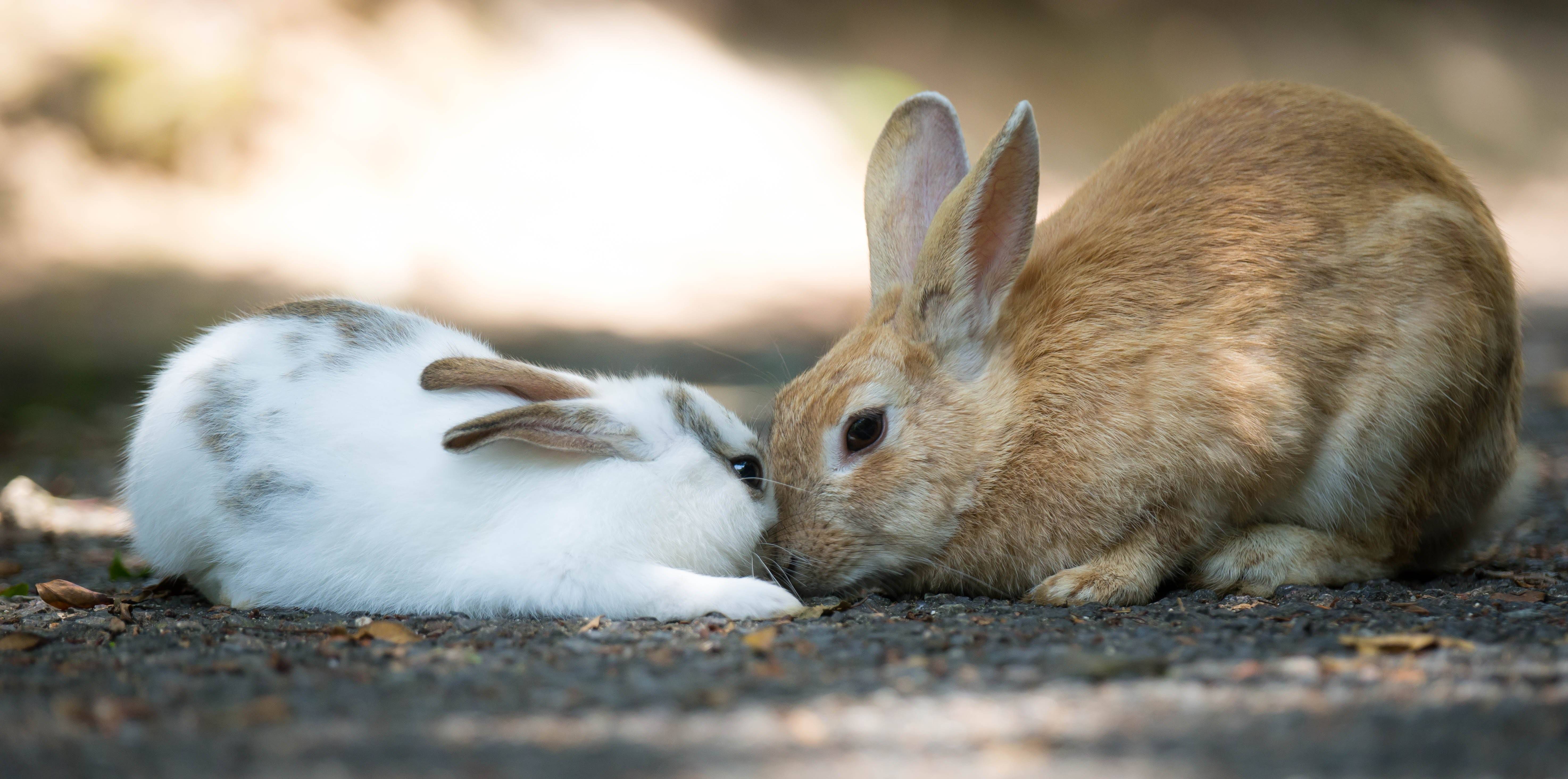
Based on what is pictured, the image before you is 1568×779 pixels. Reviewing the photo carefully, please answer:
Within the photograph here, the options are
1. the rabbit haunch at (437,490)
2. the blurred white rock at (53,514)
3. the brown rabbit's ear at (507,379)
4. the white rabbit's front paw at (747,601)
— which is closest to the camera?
the white rabbit's front paw at (747,601)

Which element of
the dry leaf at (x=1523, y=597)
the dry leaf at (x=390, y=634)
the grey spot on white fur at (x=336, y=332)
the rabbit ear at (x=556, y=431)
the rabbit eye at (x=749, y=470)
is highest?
the grey spot on white fur at (x=336, y=332)

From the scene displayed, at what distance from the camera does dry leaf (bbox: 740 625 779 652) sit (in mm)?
2895

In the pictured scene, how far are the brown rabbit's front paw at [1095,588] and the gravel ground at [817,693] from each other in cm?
12

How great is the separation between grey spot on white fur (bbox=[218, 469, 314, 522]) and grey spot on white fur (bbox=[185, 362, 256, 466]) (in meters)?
0.09

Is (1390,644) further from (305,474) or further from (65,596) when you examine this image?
(65,596)

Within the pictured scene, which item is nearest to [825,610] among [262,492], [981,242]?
[981,242]

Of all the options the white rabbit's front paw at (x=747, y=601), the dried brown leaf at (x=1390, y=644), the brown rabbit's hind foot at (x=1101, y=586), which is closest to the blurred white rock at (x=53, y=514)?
the white rabbit's front paw at (x=747, y=601)

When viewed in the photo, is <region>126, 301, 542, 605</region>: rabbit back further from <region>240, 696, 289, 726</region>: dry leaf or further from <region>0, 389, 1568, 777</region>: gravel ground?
<region>240, 696, 289, 726</region>: dry leaf

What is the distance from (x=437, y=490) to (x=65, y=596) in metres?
1.19

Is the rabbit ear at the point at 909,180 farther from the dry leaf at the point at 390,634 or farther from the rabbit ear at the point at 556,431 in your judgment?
the dry leaf at the point at 390,634

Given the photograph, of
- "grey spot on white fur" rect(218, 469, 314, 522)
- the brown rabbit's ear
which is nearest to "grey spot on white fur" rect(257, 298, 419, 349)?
the brown rabbit's ear

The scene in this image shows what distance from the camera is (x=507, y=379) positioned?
3758 millimetres

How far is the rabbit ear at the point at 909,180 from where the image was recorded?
436 centimetres

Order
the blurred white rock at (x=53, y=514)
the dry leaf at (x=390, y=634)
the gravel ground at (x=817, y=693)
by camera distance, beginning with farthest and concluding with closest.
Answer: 1. the blurred white rock at (x=53, y=514)
2. the dry leaf at (x=390, y=634)
3. the gravel ground at (x=817, y=693)
